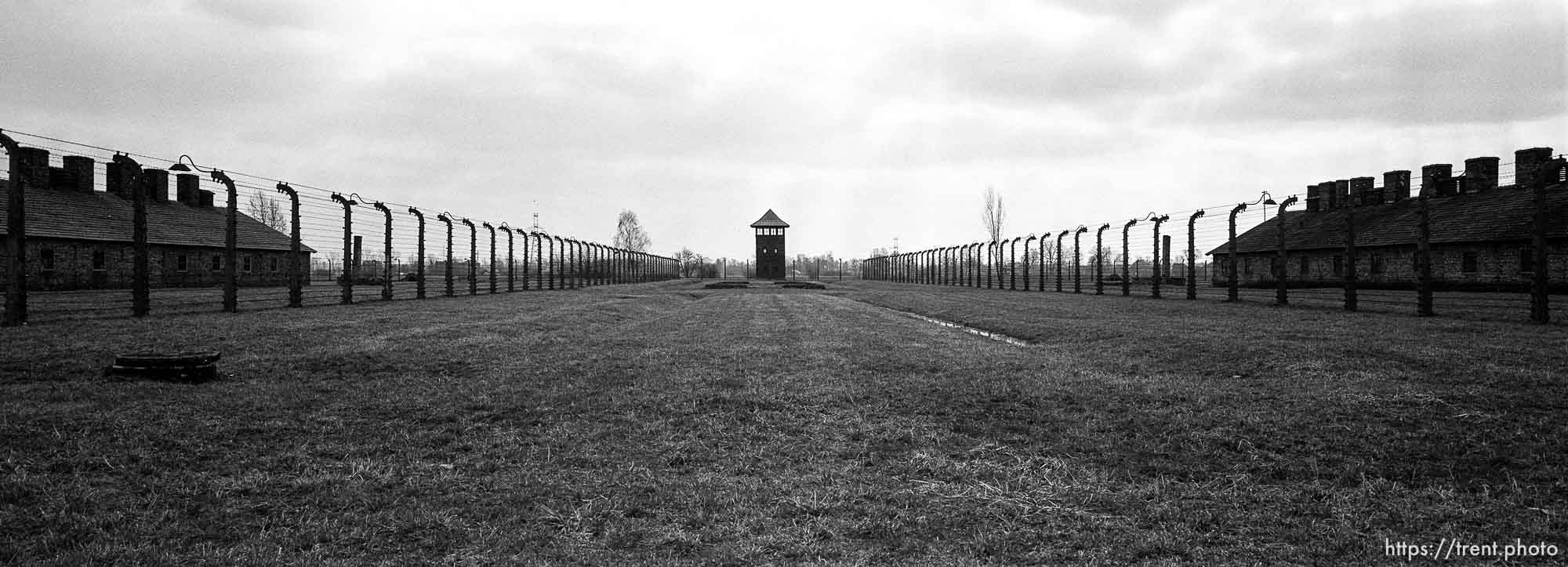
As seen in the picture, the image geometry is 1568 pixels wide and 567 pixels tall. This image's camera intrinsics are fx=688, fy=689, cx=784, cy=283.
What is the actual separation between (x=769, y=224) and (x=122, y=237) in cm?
5608

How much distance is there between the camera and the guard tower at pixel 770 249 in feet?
270

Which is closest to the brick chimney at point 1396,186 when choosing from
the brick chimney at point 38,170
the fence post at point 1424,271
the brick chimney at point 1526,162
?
the brick chimney at point 1526,162

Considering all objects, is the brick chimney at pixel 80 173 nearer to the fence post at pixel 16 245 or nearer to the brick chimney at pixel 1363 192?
the fence post at pixel 16 245

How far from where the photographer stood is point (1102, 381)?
8609 mm

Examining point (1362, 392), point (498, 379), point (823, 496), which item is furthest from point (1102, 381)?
point (498, 379)

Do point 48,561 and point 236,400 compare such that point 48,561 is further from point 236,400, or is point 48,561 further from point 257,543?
point 236,400

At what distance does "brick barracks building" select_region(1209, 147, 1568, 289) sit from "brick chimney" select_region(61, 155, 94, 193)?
217ft

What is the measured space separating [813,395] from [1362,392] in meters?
5.78

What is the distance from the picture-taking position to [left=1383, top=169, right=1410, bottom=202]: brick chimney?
4653 centimetres

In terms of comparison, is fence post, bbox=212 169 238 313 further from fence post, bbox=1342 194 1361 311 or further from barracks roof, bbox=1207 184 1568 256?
barracks roof, bbox=1207 184 1568 256

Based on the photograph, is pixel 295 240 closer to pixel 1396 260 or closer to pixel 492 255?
pixel 492 255

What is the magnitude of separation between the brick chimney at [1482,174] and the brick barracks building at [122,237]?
7100cm

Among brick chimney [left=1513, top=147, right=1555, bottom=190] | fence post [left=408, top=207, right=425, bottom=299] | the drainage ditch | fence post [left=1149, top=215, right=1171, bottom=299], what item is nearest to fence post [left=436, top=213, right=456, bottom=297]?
fence post [left=408, top=207, right=425, bottom=299]

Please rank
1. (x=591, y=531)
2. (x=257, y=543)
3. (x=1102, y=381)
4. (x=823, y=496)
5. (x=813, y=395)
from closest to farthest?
(x=257, y=543), (x=591, y=531), (x=823, y=496), (x=813, y=395), (x=1102, y=381)
